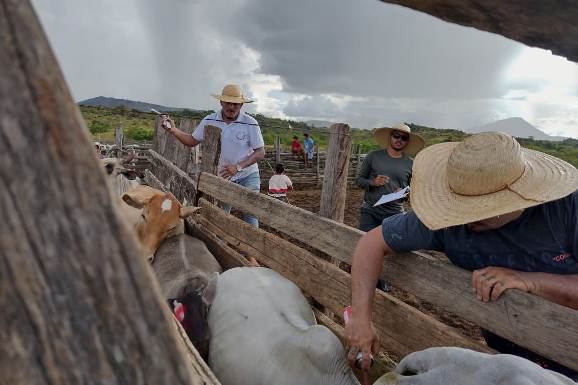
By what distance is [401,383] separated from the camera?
4.98 feet

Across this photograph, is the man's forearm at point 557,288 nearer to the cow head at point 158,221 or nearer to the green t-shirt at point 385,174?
the green t-shirt at point 385,174

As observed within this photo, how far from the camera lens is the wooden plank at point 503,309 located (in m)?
1.64

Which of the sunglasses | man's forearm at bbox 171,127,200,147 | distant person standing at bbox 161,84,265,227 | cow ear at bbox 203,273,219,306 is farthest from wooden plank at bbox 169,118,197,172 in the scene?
cow ear at bbox 203,273,219,306

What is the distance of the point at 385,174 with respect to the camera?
4.89 m

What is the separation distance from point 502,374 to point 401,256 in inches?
36.1

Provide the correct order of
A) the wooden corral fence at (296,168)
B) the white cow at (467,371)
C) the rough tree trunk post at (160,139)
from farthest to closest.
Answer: the wooden corral fence at (296,168)
the rough tree trunk post at (160,139)
the white cow at (467,371)

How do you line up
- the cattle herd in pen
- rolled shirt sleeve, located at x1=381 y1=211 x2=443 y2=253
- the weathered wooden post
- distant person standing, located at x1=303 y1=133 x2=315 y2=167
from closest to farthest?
the cattle herd in pen
rolled shirt sleeve, located at x1=381 y1=211 x2=443 y2=253
the weathered wooden post
distant person standing, located at x1=303 y1=133 x2=315 y2=167

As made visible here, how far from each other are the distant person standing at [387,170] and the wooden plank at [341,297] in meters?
1.63

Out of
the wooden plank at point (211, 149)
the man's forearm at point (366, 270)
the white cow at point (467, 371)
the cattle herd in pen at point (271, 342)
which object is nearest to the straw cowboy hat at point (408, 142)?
the wooden plank at point (211, 149)

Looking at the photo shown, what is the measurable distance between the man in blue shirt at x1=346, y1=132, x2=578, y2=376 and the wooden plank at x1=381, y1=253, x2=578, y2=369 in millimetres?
65

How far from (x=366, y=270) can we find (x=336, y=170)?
1.18 m

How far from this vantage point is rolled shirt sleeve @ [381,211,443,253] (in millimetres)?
2105

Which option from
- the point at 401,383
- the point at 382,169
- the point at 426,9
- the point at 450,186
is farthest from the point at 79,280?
the point at 382,169

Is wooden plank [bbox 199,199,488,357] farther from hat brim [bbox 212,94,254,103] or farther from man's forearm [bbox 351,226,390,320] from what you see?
hat brim [bbox 212,94,254,103]
